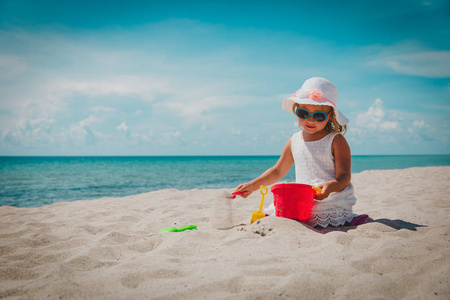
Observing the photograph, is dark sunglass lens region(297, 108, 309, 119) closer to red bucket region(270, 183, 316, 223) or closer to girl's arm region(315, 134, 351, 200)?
girl's arm region(315, 134, 351, 200)

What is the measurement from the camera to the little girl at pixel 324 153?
9.62 ft

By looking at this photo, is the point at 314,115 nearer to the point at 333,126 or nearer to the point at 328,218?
the point at 333,126

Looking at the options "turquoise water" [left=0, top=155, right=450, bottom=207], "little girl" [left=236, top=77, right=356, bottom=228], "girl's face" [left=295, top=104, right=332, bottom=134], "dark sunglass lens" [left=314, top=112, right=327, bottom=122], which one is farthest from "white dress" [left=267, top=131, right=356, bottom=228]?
"turquoise water" [left=0, top=155, right=450, bottom=207]

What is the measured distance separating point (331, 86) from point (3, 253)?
351 cm

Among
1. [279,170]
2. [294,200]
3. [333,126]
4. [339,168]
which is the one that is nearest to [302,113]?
[333,126]

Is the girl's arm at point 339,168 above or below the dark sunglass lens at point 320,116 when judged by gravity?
below

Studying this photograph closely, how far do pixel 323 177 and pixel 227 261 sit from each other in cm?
154

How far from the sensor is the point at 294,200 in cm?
283

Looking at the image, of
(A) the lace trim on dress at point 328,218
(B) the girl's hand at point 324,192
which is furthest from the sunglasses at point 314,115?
(A) the lace trim on dress at point 328,218

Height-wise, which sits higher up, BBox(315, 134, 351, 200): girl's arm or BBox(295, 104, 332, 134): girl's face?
BBox(295, 104, 332, 134): girl's face

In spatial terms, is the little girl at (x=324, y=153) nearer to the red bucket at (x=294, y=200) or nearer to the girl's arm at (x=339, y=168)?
the girl's arm at (x=339, y=168)

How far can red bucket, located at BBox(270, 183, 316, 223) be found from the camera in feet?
9.06

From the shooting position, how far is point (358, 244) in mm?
2369

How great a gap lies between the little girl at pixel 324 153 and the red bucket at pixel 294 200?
0.11m
